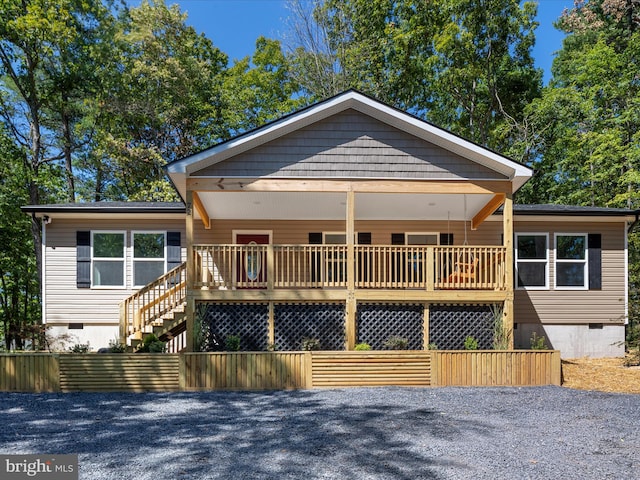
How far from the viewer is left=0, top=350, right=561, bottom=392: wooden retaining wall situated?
8055 mm

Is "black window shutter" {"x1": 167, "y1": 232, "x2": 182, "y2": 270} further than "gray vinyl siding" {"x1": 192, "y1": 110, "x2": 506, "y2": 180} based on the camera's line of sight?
Yes

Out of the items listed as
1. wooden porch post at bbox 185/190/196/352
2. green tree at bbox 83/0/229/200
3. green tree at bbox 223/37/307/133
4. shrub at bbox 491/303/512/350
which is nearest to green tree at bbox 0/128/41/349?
green tree at bbox 83/0/229/200

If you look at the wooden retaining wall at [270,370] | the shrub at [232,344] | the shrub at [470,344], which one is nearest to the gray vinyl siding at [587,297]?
Result: the shrub at [470,344]

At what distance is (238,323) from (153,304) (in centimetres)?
235

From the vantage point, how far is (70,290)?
39.9 ft

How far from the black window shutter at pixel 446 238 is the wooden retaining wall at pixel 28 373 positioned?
1001 cm

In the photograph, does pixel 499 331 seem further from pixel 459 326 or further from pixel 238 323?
pixel 238 323

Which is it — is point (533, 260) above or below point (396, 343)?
above

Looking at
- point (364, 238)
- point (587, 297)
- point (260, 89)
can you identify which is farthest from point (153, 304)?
point (260, 89)

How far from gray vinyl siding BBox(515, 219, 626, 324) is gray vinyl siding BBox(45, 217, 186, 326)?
10869 mm

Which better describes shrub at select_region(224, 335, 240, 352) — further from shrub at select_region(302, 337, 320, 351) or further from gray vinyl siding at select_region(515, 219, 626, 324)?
gray vinyl siding at select_region(515, 219, 626, 324)

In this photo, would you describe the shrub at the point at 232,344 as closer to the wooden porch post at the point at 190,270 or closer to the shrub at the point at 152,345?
the wooden porch post at the point at 190,270

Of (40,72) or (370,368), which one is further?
(40,72)

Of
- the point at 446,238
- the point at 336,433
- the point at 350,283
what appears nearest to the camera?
the point at 336,433
